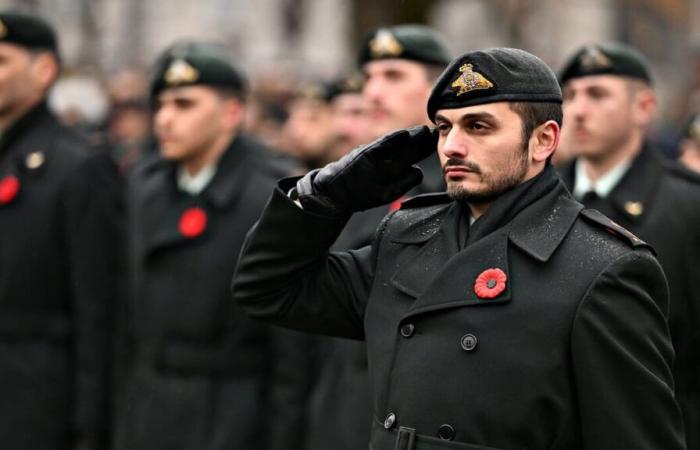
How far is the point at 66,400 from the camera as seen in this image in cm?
750

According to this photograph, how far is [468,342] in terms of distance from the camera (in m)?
4.30

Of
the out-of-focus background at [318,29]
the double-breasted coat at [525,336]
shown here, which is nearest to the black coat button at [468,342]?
the double-breasted coat at [525,336]

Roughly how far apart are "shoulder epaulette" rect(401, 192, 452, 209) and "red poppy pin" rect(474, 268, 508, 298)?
0.54 metres

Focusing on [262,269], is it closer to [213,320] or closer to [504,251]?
[504,251]

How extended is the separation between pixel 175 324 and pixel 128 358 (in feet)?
2.08

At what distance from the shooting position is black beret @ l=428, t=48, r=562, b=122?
4.43m

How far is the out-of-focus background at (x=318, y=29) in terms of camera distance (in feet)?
115

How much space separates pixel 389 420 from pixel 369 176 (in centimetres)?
79

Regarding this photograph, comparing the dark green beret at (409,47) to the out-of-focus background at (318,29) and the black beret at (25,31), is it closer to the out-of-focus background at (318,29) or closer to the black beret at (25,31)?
the black beret at (25,31)

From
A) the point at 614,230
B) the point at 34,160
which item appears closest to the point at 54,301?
the point at 34,160

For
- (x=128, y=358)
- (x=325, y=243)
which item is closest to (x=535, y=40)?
(x=128, y=358)

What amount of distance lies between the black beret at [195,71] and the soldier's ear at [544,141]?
3.81 m

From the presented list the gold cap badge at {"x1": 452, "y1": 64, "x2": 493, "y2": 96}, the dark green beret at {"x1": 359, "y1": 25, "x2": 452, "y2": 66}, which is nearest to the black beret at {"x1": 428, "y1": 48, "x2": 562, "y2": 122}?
the gold cap badge at {"x1": 452, "y1": 64, "x2": 493, "y2": 96}

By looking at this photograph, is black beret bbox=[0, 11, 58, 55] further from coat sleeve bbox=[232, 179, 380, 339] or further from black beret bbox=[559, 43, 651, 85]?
coat sleeve bbox=[232, 179, 380, 339]
